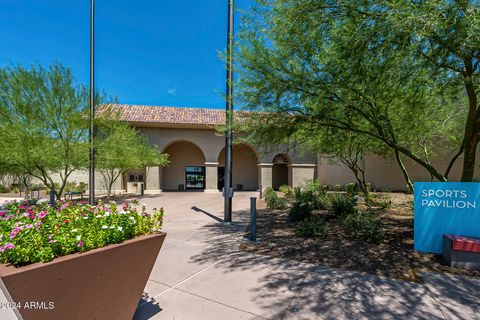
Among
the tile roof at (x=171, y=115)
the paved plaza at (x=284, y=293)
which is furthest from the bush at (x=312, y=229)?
the tile roof at (x=171, y=115)

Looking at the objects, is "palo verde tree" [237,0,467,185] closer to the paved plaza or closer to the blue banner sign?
the blue banner sign

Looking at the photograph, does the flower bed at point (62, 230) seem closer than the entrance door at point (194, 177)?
Yes

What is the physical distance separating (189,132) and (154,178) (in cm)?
508

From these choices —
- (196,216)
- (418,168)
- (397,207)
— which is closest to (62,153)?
(196,216)

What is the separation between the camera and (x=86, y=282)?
7.26 feet

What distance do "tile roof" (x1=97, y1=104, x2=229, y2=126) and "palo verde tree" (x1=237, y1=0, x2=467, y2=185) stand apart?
12.9 metres

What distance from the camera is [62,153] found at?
36.0 ft

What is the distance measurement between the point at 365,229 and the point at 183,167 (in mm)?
20441

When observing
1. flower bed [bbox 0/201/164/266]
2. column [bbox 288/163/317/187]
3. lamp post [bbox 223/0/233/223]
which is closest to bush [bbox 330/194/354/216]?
lamp post [bbox 223/0/233/223]

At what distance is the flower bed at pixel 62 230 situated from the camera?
1.98 meters

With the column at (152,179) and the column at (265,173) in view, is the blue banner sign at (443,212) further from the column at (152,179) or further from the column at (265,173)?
Answer: the column at (152,179)

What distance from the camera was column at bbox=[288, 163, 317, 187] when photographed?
21.5 m

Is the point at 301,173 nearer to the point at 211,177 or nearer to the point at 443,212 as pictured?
the point at 211,177

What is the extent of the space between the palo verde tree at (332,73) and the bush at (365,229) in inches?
83.7
